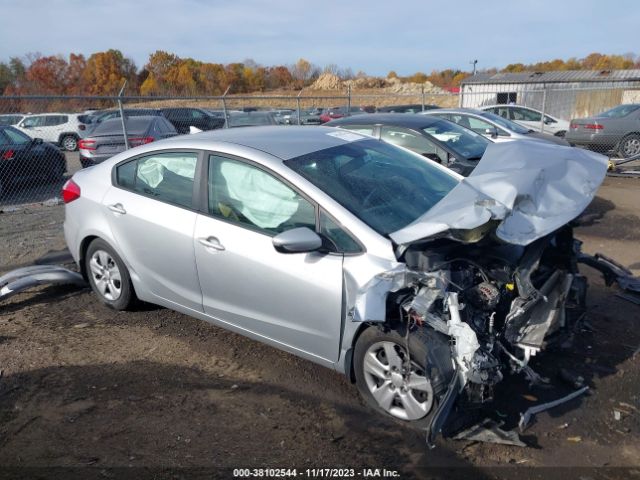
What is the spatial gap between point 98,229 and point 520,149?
11.5 ft

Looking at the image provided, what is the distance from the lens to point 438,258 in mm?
3207

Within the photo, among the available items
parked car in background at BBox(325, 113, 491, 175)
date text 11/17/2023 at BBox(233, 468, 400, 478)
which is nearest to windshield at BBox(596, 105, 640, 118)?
parked car in background at BBox(325, 113, 491, 175)

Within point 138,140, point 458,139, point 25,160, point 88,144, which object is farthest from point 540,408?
point 88,144

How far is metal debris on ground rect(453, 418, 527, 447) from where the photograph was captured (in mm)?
3002

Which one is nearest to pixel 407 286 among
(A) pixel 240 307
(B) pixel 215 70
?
(A) pixel 240 307

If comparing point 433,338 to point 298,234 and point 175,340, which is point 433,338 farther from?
point 175,340

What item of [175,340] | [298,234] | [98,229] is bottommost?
[175,340]

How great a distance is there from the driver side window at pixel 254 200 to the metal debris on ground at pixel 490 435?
4.95 ft

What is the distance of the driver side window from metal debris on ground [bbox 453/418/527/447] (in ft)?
4.95

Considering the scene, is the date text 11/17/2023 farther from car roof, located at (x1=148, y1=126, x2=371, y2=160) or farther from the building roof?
the building roof

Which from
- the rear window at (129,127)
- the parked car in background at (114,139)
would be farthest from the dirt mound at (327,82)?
the parked car in background at (114,139)

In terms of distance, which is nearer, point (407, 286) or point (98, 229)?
point (407, 286)

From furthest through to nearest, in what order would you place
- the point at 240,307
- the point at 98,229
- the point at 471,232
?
the point at 98,229 → the point at 240,307 → the point at 471,232

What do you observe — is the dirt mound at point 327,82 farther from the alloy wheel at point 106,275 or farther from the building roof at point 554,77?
the alloy wheel at point 106,275
